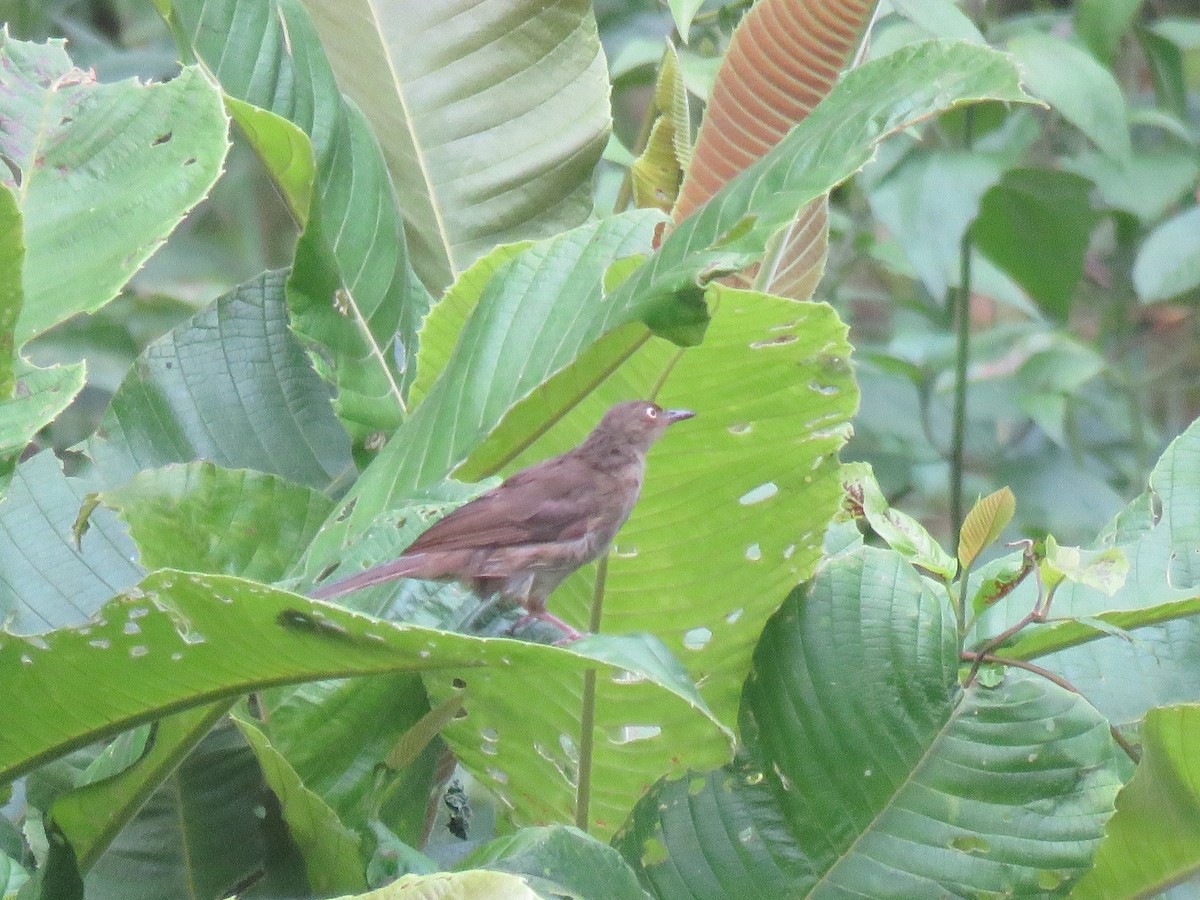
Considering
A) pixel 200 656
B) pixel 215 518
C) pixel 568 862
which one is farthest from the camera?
pixel 215 518

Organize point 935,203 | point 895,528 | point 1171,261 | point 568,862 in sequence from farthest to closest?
point 1171,261 < point 935,203 < point 895,528 < point 568,862

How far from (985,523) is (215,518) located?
877 millimetres

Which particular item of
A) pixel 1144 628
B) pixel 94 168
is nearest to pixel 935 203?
pixel 1144 628

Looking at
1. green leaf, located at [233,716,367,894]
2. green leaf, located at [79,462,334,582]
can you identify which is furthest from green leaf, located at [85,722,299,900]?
green leaf, located at [79,462,334,582]

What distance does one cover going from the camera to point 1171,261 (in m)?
3.57

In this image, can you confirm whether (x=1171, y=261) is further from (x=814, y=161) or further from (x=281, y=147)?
(x=281, y=147)

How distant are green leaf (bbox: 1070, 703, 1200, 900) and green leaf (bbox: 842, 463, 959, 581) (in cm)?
31

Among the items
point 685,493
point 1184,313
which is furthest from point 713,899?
point 1184,313

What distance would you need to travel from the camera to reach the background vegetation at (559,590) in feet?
4.75

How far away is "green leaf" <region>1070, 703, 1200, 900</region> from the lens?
165cm

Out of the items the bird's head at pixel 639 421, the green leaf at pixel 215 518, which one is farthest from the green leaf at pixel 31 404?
the bird's head at pixel 639 421

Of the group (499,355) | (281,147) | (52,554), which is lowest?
(52,554)

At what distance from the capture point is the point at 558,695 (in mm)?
1856

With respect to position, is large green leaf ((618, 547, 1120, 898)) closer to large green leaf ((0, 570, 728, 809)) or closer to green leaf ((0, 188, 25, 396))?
large green leaf ((0, 570, 728, 809))
